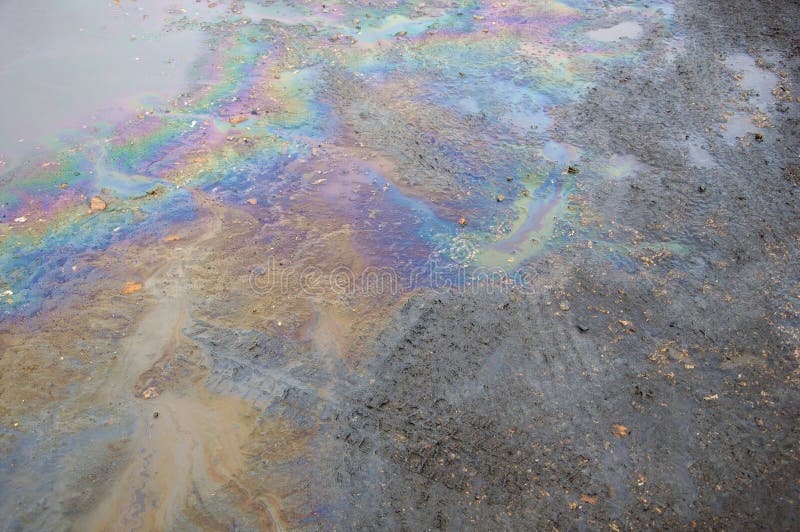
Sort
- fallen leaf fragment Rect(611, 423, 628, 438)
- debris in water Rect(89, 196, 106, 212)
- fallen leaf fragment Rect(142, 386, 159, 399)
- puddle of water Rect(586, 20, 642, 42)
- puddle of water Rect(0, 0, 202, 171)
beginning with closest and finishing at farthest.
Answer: fallen leaf fragment Rect(611, 423, 628, 438), fallen leaf fragment Rect(142, 386, 159, 399), debris in water Rect(89, 196, 106, 212), puddle of water Rect(0, 0, 202, 171), puddle of water Rect(586, 20, 642, 42)

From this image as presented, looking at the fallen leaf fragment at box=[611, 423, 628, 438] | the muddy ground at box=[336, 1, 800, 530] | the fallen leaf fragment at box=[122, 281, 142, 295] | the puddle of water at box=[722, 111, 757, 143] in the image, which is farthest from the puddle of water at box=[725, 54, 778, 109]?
the fallen leaf fragment at box=[122, 281, 142, 295]

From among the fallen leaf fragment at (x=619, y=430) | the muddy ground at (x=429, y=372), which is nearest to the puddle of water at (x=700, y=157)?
the muddy ground at (x=429, y=372)

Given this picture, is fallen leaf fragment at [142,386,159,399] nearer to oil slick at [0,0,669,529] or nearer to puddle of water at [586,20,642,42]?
oil slick at [0,0,669,529]

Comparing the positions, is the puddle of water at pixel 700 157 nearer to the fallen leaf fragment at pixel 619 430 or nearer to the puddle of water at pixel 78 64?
the fallen leaf fragment at pixel 619 430

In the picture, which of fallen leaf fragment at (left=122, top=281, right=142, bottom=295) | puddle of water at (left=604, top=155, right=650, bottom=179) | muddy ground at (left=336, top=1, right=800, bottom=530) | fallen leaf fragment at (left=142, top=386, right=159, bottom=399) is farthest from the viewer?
puddle of water at (left=604, top=155, right=650, bottom=179)

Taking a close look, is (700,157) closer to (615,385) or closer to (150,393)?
(615,385)

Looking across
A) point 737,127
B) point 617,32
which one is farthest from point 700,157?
point 617,32

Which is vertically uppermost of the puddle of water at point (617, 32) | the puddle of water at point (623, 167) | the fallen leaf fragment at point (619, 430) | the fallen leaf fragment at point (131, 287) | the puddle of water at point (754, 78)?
the puddle of water at point (617, 32)
